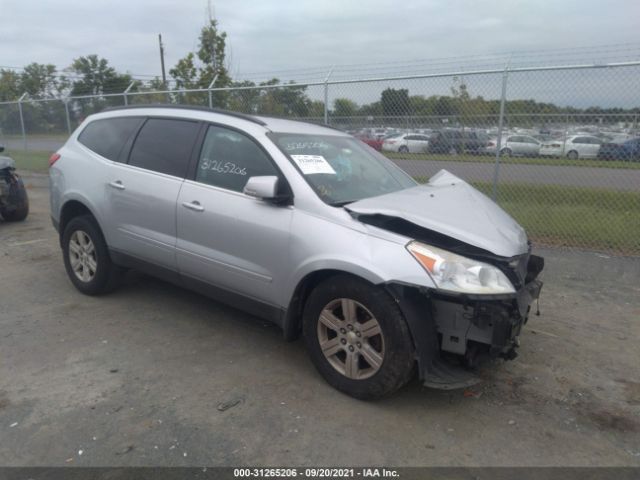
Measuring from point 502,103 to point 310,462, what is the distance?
583 cm

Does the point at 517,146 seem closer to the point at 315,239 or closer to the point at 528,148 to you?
the point at 528,148

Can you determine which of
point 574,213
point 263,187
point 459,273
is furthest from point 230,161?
point 574,213

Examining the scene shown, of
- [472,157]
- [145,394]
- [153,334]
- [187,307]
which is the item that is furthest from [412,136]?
[145,394]

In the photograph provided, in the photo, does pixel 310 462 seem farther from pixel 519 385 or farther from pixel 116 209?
pixel 116 209

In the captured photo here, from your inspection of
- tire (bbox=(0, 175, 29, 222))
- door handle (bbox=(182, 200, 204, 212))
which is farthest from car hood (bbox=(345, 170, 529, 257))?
tire (bbox=(0, 175, 29, 222))

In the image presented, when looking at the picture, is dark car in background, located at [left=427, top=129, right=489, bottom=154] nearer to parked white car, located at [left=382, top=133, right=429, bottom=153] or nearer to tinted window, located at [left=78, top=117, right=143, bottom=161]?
parked white car, located at [left=382, top=133, right=429, bottom=153]

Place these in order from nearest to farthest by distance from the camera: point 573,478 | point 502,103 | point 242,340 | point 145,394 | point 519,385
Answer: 1. point 573,478
2. point 145,394
3. point 519,385
4. point 242,340
5. point 502,103

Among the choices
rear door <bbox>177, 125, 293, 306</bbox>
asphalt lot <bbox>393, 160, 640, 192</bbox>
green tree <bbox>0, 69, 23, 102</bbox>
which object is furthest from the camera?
green tree <bbox>0, 69, 23, 102</bbox>

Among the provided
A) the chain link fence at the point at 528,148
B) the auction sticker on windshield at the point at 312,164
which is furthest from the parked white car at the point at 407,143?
the auction sticker on windshield at the point at 312,164

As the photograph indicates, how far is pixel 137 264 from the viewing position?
14.1 feet

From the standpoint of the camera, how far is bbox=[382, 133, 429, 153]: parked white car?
299 inches

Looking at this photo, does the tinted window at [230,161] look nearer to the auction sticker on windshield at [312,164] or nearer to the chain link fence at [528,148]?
the auction sticker on windshield at [312,164]

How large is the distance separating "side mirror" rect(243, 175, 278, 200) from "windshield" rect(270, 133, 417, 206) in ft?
0.85

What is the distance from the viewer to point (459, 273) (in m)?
2.79
